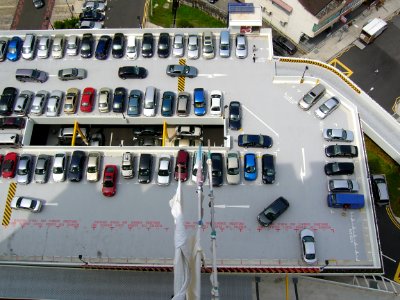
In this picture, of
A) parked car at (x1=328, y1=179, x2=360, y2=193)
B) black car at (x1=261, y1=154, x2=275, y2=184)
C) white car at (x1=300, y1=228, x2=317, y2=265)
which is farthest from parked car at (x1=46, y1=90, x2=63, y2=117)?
parked car at (x1=328, y1=179, x2=360, y2=193)

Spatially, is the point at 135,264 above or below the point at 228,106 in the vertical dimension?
below

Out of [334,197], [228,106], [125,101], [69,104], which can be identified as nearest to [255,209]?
[334,197]

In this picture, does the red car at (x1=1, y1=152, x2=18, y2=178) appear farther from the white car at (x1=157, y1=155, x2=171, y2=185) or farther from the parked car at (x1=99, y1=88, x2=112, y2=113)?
the white car at (x1=157, y1=155, x2=171, y2=185)

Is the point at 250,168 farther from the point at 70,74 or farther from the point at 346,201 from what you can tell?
the point at 70,74

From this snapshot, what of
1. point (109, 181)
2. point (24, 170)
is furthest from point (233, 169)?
point (24, 170)

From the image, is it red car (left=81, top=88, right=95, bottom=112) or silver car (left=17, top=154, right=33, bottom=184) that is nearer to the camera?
silver car (left=17, top=154, right=33, bottom=184)

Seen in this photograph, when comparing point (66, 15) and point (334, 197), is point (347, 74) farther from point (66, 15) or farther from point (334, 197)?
point (66, 15)

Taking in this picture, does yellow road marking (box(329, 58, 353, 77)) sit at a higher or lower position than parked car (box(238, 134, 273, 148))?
higher
